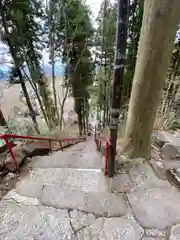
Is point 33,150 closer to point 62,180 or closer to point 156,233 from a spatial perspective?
point 62,180

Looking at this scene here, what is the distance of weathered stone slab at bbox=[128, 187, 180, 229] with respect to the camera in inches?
48.0

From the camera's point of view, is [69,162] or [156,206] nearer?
[156,206]

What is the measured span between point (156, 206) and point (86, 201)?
59cm

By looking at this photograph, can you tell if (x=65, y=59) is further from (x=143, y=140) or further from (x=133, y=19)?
(x=143, y=140)

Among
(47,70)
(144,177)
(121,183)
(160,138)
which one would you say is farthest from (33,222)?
(47,70)

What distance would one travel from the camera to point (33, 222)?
121 cm

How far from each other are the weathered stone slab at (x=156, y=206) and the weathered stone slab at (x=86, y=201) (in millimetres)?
120

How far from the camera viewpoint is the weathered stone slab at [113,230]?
1.11 m

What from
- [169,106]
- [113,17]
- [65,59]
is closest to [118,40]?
[169,106]

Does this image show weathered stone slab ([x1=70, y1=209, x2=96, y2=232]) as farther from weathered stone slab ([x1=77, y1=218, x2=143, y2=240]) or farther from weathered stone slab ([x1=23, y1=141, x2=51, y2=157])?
weathered stone slab ([x1=23, y1=141, x2=51, y2=157])

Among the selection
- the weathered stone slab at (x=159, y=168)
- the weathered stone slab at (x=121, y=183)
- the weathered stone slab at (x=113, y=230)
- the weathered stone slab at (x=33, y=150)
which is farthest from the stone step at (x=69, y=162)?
the weathered stone slab at (x=113, y=230)

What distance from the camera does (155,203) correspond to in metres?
1.36

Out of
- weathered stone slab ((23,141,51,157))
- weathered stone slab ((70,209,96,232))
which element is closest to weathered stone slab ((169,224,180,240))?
weathered stone slab ((70,209,96,232))

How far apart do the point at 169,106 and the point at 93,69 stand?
9.91 ft
